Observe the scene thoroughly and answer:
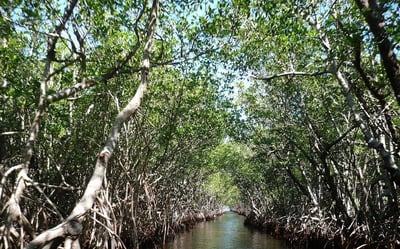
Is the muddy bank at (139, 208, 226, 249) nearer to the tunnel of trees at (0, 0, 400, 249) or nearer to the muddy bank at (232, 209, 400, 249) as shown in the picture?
the tunnel of trees at (0, 0, 400, 249)

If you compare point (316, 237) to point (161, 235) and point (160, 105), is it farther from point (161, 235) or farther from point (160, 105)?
point (160, 105)

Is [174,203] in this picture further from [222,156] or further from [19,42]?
[19,42]

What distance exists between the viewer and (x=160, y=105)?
11641mm

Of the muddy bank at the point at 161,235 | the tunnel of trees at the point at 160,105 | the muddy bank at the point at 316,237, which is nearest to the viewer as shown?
the tunnel of trees at the point at 160,105

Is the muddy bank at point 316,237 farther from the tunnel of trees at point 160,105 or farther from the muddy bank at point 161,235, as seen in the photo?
the muddy bank at point 161,235

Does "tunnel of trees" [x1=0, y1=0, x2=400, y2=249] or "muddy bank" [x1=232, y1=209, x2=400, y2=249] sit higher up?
"tunnel of trees" [x1=0, y1=0, x2=400, y2=249]

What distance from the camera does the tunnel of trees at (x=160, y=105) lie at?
4910 millimetres

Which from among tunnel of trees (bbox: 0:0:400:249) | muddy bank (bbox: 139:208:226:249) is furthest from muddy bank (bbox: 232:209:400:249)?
muddy bank (bbox: 139:208:226:249)

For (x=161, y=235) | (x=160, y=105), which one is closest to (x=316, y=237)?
(x=161, y=235)

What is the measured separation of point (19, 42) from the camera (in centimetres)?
848

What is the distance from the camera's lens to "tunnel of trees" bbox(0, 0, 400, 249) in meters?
4.91

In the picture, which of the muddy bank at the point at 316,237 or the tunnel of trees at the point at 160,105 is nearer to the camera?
the tunnel of trees at the point at 160,105

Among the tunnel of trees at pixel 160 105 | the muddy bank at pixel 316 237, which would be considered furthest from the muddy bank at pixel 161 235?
the muddy bank at pixel 316 237

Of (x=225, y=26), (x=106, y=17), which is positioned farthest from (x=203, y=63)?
(x=106, y=17)
